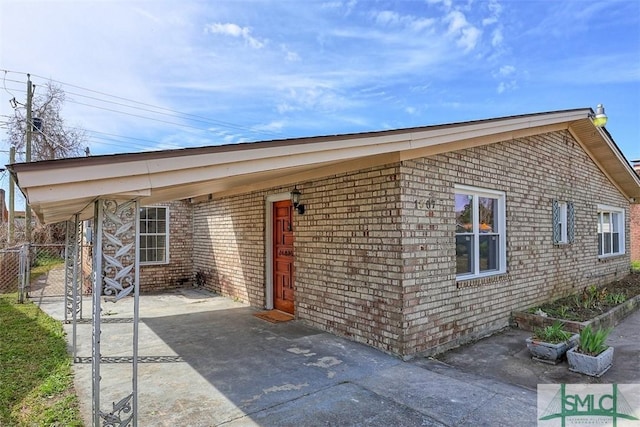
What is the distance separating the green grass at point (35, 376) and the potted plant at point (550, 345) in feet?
17.4

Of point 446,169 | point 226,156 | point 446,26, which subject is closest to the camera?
point 226,156

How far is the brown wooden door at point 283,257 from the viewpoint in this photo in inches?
289

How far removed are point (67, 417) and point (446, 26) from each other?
8462 mm

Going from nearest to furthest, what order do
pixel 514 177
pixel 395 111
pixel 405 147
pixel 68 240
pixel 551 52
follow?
pixel 405 147, pixel 68 240, pixel 514 177, pixel 551 52, pixel 395 111

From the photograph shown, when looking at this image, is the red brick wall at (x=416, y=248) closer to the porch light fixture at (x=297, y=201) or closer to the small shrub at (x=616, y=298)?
the porch light fixture at (x=297, y=201)

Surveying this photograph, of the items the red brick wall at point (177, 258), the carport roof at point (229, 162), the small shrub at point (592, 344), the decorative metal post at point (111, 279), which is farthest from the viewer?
the red brick wall at point (177, 258)

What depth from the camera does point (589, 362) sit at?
452cm

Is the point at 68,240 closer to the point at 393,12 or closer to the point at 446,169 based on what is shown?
the point at 446,169

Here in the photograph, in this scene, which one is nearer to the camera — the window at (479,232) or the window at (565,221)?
the window at (479,232)

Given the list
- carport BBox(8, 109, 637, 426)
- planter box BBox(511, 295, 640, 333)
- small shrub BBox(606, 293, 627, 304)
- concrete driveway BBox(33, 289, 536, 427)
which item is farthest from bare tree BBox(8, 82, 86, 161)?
small shrub BBox(606, 293, 627, 304)

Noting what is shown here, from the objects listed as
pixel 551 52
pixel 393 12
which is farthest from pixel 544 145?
pixel 393 12

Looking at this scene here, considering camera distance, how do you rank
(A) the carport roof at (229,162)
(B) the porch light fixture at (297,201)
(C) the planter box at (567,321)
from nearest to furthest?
1. (A) the carport roof at (229,162)
2. (C) the planter box at (567,321)
3. (B) the porch light fixture at (297,201)

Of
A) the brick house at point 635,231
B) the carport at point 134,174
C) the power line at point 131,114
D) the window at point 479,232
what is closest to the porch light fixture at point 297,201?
the carport at point 134,174

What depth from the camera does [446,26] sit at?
24.7ft
